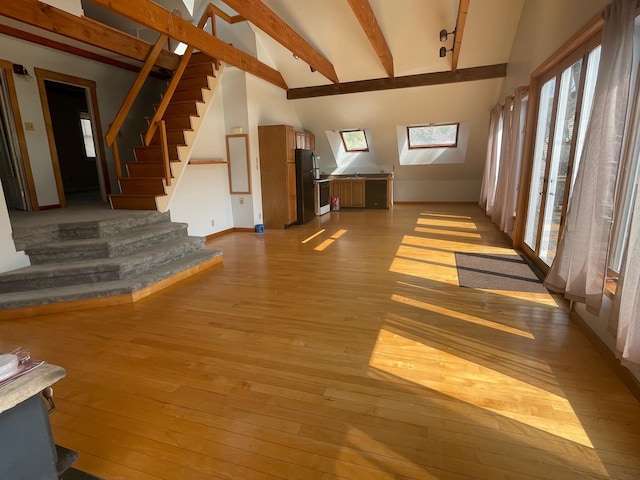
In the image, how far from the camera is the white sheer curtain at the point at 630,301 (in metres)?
1.73

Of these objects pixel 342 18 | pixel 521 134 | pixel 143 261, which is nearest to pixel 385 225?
pixel 521 134

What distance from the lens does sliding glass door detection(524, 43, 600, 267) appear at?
9.98 feet

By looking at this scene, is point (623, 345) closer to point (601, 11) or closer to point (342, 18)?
point (601, 11)

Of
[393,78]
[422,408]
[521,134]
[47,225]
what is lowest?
[422,408]

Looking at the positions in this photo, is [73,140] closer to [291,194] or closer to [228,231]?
[228,231]

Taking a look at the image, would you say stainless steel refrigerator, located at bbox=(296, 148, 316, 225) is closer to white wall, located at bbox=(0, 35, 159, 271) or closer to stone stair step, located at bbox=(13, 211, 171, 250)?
white wall, located at bbox=(0, 35, 159, 271)

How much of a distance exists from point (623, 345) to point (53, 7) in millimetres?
5707

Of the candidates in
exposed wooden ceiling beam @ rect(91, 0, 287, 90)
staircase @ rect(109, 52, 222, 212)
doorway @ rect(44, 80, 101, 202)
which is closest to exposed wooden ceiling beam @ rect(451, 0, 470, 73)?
exposed wooden ceiling beam @ rect(91, 0, 287, 90)

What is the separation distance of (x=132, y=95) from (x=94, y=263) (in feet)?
7.89

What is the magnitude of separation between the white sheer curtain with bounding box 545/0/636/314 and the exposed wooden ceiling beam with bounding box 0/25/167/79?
20.3ft

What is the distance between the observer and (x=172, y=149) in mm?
4684

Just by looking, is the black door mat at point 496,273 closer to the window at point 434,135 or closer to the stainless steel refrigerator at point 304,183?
the stainless steel refrigerator at point 304,183

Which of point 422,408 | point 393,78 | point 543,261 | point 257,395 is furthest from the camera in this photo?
point 393,78

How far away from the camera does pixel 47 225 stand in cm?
355
